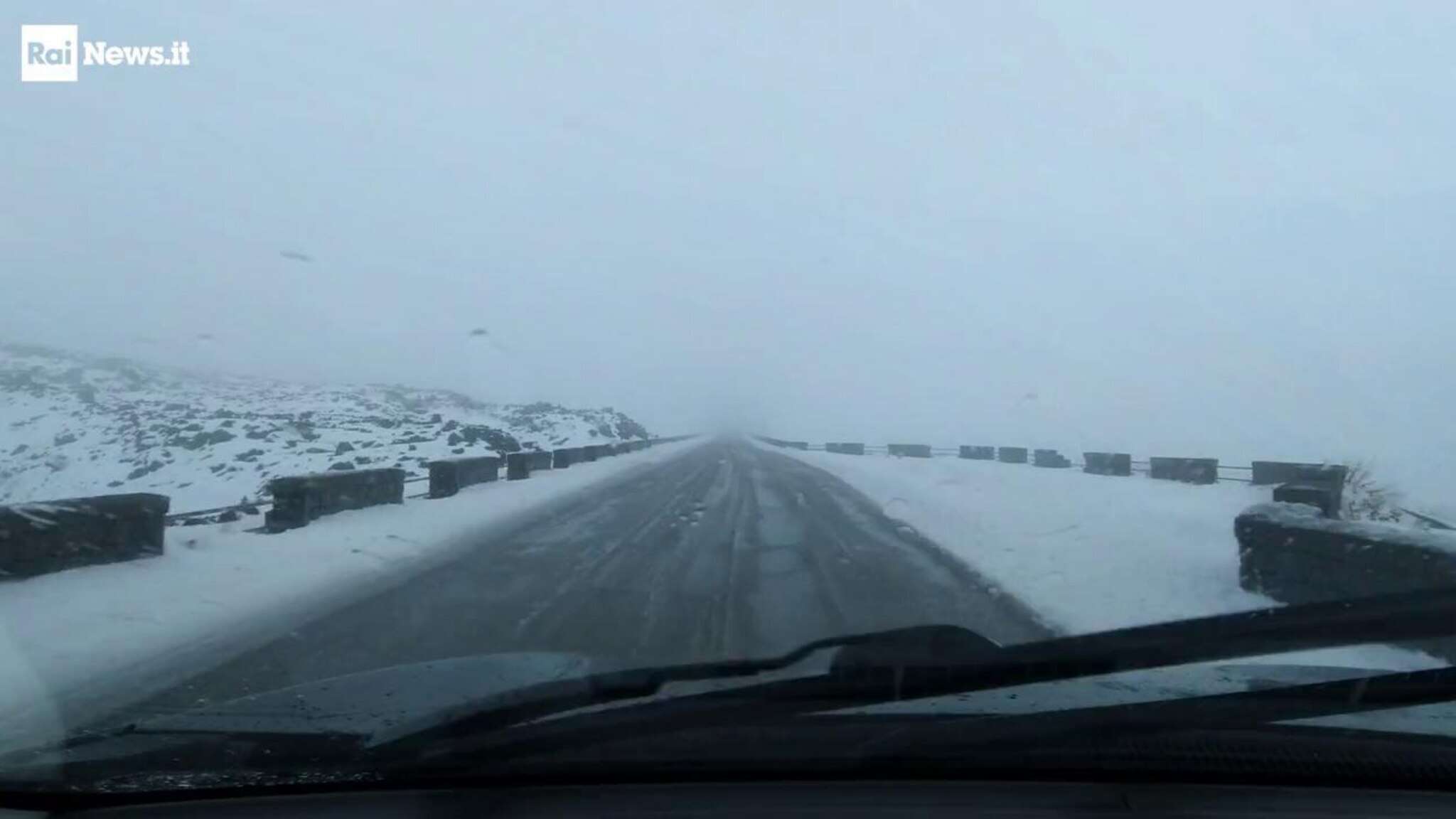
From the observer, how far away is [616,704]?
4164 mm

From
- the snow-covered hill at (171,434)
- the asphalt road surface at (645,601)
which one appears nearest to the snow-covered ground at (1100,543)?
the asphalt road surface at (645,601)

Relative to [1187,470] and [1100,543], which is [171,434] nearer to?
[1100,543]

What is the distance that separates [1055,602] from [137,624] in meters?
7.91

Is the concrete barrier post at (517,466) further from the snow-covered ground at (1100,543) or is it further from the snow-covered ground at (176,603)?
the snow-covered ground at (176,603)

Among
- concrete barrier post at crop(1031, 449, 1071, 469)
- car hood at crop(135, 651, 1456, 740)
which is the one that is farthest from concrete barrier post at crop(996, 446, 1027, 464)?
car hood at crop(135, 651, 1456, 740)

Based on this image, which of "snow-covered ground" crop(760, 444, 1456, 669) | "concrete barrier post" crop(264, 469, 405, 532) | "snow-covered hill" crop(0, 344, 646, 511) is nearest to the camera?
"snow-covered ground" crop(760, 444, 1456, 669)

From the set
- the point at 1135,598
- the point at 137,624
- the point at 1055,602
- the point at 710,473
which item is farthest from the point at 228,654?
the point at 710,473

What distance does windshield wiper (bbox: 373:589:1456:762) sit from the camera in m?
3.97

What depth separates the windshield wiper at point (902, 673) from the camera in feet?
13.0

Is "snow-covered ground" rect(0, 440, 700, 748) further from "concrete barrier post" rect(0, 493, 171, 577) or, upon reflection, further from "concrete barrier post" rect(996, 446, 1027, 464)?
"concrete barrier post" rect(996, 446, 1027, 464)

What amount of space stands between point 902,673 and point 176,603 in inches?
330

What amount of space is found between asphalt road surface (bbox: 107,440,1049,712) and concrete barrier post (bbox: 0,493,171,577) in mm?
3400

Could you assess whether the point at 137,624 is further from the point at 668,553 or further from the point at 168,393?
the point at 168,393

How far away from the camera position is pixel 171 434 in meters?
24.5
